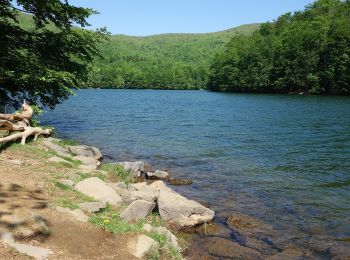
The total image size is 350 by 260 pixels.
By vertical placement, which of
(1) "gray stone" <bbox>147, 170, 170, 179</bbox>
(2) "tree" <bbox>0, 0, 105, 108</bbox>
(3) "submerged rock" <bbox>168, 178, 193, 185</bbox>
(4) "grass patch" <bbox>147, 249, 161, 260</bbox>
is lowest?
(3) "submerged rock" <bbox>168, 178, 193, 185</bbox>

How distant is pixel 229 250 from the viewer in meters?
10.7

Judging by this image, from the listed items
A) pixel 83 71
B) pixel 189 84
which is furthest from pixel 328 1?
pixel 83 71

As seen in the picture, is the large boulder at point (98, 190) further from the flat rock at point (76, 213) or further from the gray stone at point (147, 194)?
the flat rock at point (76, 213)

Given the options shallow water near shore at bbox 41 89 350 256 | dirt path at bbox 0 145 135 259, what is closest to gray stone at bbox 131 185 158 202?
shallow water near shore at bbox 41 89 350 256

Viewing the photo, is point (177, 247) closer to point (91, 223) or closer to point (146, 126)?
point (91, 223)

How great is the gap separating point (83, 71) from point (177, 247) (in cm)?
1908

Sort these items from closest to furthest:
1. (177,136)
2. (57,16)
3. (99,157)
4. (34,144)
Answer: (34,144) → (99,157) → (57,16) → (177,136)

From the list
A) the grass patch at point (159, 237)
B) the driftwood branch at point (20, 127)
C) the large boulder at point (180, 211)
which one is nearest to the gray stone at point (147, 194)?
the large boulder at point (180, 211)

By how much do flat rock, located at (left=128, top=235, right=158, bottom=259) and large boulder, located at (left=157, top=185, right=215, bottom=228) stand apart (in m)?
2.70

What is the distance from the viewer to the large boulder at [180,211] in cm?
1200

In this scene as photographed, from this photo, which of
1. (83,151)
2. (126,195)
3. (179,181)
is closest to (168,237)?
(126,195)

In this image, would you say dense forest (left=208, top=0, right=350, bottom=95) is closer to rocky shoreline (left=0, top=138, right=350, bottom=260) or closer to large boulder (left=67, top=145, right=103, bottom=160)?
large boulder (left=67, top=145, right=103, bottom=160)

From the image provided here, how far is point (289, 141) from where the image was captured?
29641 mm

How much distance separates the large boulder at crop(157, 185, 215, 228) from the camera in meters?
12.0
